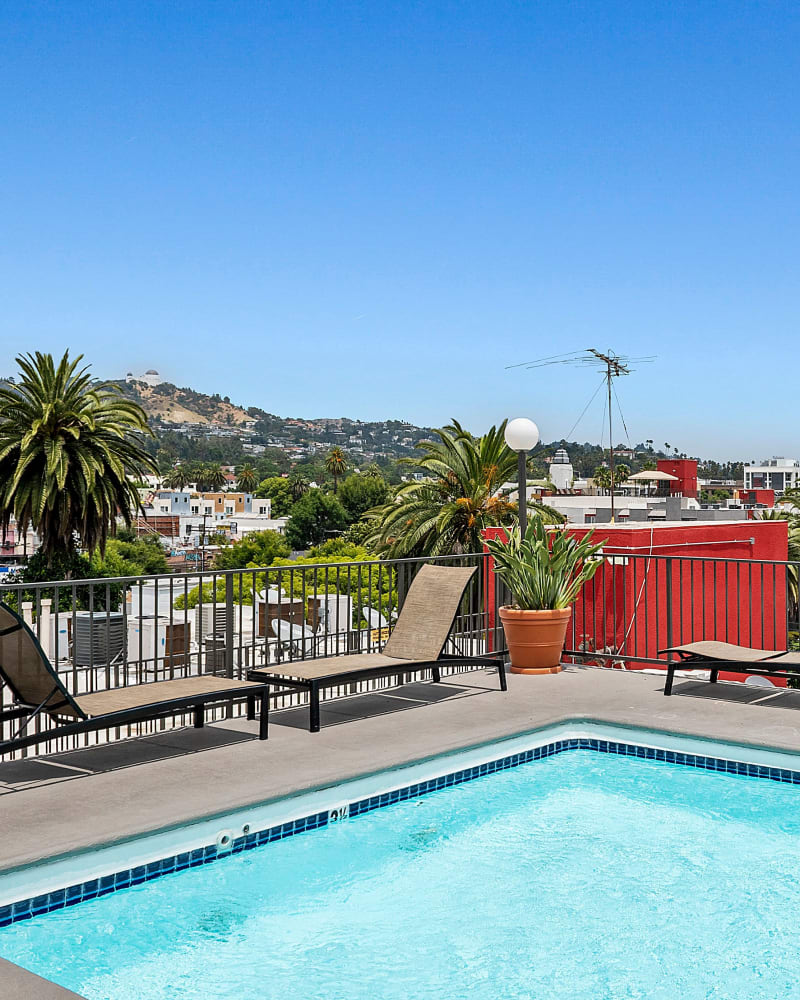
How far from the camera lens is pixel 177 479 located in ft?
427

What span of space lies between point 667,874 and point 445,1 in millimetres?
17122

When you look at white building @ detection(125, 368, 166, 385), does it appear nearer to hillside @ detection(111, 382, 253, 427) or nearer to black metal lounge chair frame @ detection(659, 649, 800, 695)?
hillside @ detection(111, 382, 253, 427)

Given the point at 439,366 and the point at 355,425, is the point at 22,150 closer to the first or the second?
the point at 439,366

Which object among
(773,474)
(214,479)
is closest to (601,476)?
(773,474)

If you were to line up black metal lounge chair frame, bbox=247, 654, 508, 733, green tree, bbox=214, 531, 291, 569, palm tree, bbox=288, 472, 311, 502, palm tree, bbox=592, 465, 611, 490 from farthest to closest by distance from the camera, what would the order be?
palm tree, bbox=288, 472, 311, 502 → palm tree, bbox=592, 465, 611, 490 → green tree, bbox=214, 531, 291, 569 → black metal lounge chair frame, bbox=247, 654, 508, 733

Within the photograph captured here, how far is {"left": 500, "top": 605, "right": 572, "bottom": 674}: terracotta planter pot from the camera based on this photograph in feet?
24.8

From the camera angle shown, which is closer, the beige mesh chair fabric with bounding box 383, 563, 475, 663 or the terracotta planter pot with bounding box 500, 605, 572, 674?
the beige mesh chair fabric with bounding box 383, 563, 475, 663

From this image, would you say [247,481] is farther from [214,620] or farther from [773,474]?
[214,620]

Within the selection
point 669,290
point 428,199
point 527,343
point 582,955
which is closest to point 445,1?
point 582,955

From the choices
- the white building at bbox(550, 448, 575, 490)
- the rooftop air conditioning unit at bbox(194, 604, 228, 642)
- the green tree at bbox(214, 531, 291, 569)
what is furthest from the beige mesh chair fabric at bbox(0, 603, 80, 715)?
the white building at bbox(550, 448, 575, 490)

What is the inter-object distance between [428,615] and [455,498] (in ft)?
45.6

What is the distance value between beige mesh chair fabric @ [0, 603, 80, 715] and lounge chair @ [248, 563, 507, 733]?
1.42 meters

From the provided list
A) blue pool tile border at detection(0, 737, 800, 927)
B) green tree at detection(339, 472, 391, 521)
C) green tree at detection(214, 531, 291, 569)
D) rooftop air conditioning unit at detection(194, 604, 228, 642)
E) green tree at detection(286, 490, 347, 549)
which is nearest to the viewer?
blue pool tile border at detection(0, 737, 800, 927)

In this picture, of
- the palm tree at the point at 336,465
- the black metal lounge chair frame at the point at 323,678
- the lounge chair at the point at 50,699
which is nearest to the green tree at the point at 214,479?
the palm tree at the point at 336,465
